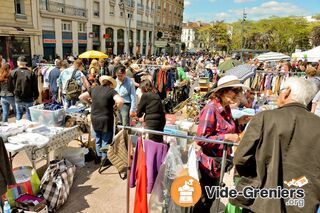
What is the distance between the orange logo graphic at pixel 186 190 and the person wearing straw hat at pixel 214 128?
0.42m

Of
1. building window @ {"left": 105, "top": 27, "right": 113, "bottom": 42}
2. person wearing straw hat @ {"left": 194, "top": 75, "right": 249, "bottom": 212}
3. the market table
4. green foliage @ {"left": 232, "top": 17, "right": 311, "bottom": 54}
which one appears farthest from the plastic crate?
green foliage @ {"left": 232, "top": 17, "right": 311, "bottom": 54}

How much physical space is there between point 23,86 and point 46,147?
2389mm

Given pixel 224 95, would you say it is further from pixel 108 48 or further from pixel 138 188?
pixel 108 48

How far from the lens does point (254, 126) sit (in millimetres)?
1928

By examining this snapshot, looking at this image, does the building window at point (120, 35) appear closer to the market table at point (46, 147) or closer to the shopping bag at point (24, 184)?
the market table at point (46, 147)

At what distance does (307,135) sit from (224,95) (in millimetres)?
1182

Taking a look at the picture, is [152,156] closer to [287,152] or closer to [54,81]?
[287,152]

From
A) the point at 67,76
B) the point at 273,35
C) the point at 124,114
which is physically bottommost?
the point at 124,114

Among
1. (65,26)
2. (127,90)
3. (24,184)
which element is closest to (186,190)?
(24,184)

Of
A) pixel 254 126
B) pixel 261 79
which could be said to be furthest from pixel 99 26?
pixel 254 126

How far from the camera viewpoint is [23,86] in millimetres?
5914

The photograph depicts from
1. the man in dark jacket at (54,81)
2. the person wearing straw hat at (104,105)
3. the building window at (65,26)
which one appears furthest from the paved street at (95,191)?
the building window at (65,26)

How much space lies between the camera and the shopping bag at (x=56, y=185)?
363 centimetres

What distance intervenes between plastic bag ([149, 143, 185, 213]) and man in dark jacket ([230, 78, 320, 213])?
2.63ft
